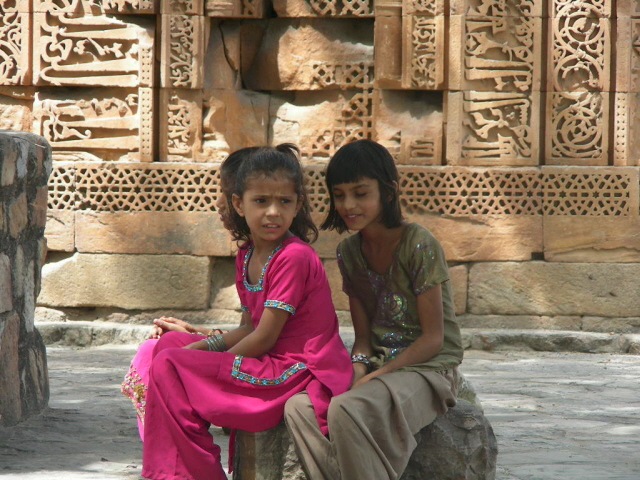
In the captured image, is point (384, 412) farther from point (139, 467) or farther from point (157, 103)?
point (157, 103)

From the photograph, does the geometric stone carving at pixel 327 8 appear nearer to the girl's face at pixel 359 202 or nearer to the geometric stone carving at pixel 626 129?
the geometric stone carving at pixel 626 129

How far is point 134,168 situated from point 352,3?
2.24 meters

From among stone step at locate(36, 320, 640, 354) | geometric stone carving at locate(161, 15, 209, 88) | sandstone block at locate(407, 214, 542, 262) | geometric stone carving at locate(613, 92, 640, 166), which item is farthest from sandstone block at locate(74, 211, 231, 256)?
geometric stone carving at locate(613, 92, 640, 166)

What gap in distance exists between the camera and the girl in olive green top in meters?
3.15

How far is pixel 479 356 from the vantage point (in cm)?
738

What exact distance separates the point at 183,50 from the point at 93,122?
97 centimetres

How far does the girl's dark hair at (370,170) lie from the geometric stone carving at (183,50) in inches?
184

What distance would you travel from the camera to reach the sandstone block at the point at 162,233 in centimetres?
795

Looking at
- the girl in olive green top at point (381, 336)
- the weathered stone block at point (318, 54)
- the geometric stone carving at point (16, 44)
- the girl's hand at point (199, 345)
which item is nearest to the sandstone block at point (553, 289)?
the weathered stone block at point (318, 54)

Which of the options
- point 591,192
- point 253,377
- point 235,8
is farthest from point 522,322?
point 253,377

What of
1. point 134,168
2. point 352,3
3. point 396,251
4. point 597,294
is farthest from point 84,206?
point 396,251

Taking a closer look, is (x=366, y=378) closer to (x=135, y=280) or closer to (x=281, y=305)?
(x=281, y=305)

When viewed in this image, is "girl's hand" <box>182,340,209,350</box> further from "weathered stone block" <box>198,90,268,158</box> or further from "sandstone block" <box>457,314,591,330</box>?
"weathered stone block" <box>198,90,268,158</box>

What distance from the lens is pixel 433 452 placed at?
3396 mm
